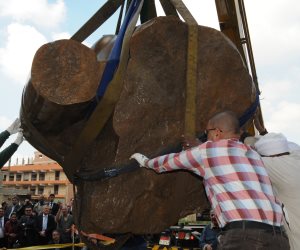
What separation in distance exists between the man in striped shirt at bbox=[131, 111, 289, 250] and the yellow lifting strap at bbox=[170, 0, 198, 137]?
14cm

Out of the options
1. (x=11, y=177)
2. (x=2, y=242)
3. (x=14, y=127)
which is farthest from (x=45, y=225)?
(x=11, y=177)

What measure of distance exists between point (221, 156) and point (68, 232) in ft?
30.9

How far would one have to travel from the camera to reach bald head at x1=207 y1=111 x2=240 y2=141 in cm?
252

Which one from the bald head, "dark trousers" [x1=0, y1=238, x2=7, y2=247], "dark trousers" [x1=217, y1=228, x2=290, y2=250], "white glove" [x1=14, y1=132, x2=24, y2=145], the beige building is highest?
the beige building

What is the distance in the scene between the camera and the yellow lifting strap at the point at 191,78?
2561mm

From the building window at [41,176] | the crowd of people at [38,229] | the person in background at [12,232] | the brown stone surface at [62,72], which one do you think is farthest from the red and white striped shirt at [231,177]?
the building window at [41,176]

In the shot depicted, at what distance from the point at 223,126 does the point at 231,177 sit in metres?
0.29

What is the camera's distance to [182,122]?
2.66m

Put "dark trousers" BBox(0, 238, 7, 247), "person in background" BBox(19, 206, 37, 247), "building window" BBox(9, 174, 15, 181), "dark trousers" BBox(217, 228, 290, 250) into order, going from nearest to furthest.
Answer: "dark trousers" BBox(217, 228, 290, 250) < "person in background" BBox(19, 206, 37, 247) < "dark trousers" BBox(0, 238, 7, 247) < "building window" BBox(9, 174, 15, 181)

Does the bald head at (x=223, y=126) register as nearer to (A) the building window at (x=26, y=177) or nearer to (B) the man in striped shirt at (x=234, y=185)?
(B) the man in striped shirt at (x=234, y=185)

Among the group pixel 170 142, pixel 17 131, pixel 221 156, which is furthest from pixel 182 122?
pixel 17 131

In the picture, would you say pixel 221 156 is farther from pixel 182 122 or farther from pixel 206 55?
pixel 206 55

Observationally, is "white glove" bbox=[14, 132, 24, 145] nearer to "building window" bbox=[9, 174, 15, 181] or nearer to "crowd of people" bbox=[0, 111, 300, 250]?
"crowd of people" bbox=[0, 111, 300, 250]

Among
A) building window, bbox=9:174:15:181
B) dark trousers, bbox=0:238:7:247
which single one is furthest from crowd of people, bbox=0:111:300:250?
building window, bbox=9:174:15:181
